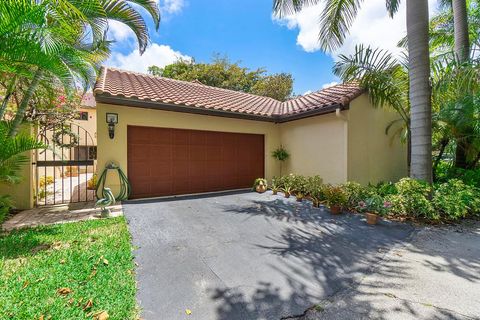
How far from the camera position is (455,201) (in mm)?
5789

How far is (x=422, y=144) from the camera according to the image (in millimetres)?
6004

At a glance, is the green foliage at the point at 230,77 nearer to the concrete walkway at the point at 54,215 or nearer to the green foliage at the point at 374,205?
the concrete walkway at the point at 54,215

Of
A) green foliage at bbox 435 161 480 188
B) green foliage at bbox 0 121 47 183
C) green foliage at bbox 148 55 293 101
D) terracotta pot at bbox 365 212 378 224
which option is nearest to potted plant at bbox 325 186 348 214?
terracotta pot at bbox 365 212 378 224

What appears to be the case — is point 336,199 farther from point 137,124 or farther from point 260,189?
point 137,124

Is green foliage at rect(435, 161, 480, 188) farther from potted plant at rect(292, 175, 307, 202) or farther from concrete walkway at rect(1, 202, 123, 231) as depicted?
concrete walkway at rect(1, 202, 123, 231)

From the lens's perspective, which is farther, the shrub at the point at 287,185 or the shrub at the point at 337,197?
the shrub at the point at 287,185

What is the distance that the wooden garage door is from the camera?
8148mm

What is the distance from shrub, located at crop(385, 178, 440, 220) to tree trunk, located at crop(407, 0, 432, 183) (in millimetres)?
416

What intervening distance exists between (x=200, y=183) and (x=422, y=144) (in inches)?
297

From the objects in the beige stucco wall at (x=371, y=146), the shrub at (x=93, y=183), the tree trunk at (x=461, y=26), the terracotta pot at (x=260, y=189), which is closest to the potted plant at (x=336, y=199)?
the beige stucco wall at (x=371, y=146)

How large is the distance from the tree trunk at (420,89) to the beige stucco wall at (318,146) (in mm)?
2455

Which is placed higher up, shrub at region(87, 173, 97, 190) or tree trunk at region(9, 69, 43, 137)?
tree trunk at region(9, 69, 43, 137)

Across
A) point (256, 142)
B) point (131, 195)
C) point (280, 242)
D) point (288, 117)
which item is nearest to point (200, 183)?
point (131, 195)

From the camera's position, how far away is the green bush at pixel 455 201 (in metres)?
5.66
